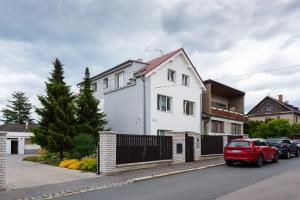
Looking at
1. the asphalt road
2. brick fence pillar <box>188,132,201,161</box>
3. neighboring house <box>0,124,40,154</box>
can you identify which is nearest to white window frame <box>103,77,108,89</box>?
brick fence pillar <box>188,132,201,161</box>

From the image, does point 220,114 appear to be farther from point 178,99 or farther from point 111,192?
point 111,192

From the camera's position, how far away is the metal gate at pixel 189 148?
21.6 m

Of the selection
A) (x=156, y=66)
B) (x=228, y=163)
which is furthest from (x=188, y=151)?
(x=156, y=66)

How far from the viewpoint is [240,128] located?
41.2 metres

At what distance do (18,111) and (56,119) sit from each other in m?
59.1

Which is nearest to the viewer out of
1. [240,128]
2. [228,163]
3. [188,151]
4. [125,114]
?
[228,163]

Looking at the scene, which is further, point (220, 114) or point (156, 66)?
point (220, 114)

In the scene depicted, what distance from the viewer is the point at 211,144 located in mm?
24641

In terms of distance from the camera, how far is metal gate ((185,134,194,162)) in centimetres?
2162

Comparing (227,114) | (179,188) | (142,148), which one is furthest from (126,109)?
(179,188)

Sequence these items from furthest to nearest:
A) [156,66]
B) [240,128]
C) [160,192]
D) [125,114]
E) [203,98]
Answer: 1. [240,128]
2. [203,98]
3. [125,114]
4. [156,66]
5. [160,192]

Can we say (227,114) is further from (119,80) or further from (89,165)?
(89,165)

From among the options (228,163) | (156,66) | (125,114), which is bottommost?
(228,163)

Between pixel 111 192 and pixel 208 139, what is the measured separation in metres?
14.1
